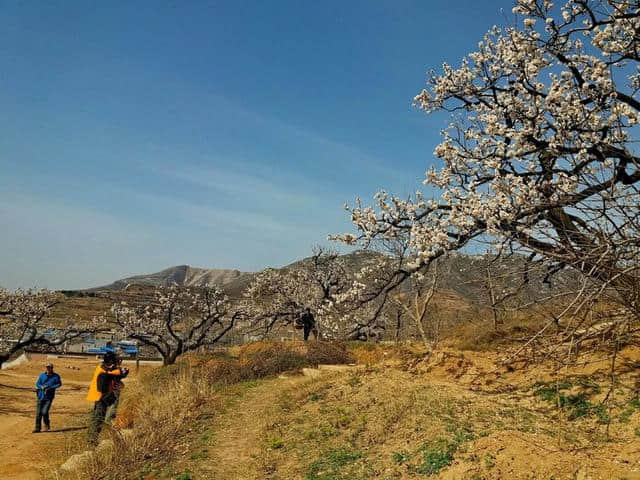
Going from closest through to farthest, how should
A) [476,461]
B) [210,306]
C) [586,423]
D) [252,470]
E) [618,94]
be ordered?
[476,461] → [586,423] → [252,470] → [618,94] → [210,306]

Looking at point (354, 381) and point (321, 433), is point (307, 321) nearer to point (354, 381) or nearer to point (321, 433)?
point (354, 381)

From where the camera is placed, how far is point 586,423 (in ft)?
22.1

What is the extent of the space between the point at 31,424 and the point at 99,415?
5.74 meters

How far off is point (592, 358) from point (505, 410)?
2.26 m

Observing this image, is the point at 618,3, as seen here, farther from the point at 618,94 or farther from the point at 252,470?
the point at 252,470

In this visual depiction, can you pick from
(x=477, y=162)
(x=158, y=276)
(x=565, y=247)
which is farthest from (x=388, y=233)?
(x=158, y=276)

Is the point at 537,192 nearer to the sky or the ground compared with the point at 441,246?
nearer to the sky

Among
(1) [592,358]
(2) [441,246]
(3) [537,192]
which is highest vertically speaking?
(3) [537,192]

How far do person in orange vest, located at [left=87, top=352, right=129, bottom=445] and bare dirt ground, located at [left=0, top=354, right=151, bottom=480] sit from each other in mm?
906

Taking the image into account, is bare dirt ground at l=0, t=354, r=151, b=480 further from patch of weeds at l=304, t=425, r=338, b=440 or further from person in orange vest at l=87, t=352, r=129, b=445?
patch of weeds at l=304, t=425, r=338, b=440

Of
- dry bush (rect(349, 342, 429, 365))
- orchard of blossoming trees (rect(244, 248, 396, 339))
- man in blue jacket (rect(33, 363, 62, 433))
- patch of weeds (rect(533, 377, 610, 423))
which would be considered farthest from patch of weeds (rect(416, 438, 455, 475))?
orchard of blossoming trees (rect(244, 248, 396, 339))

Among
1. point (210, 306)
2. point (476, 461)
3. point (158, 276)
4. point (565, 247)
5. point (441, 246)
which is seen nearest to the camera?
point (565, 247)

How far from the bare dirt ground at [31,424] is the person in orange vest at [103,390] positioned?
0.91 meters

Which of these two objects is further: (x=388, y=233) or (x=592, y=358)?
(x=388, y=233)
